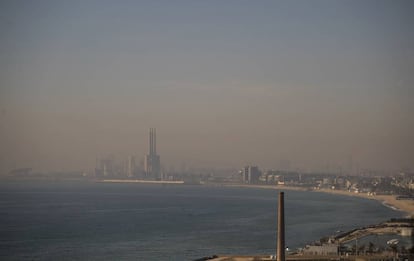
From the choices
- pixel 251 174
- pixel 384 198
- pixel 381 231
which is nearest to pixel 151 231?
pixel 381 231

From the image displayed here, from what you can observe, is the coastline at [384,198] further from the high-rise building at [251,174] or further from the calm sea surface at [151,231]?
the high-rise building at [251,174]

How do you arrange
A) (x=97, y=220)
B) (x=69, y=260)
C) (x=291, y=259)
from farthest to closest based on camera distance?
(x=97, y=220) → (x=69, y=260) → (x=291, y=259)

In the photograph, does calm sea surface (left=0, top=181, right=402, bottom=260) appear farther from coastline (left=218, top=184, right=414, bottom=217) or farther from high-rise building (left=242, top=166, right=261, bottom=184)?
high-rise building (left=242, top=166, right=261, bottom=184)

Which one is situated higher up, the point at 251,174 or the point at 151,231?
the point at 251,174

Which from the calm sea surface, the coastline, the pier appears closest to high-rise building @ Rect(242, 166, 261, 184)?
the coastline

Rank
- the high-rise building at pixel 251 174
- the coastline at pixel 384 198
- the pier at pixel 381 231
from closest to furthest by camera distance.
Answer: the pier at pixel 381 231 → the coastline at pixel 384 198 → the high-rise building at pixel 251 174

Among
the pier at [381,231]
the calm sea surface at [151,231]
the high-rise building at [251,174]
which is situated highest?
the high-rise building at [251,174]

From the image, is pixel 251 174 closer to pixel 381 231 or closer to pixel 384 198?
pixel 384 198

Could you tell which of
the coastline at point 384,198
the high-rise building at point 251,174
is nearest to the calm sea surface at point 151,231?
the coastline at point 384,198

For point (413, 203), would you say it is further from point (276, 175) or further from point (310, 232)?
point (276, 175)

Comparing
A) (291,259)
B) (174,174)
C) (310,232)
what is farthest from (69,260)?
(174,174)

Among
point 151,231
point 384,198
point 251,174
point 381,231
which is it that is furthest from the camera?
point 251,174
